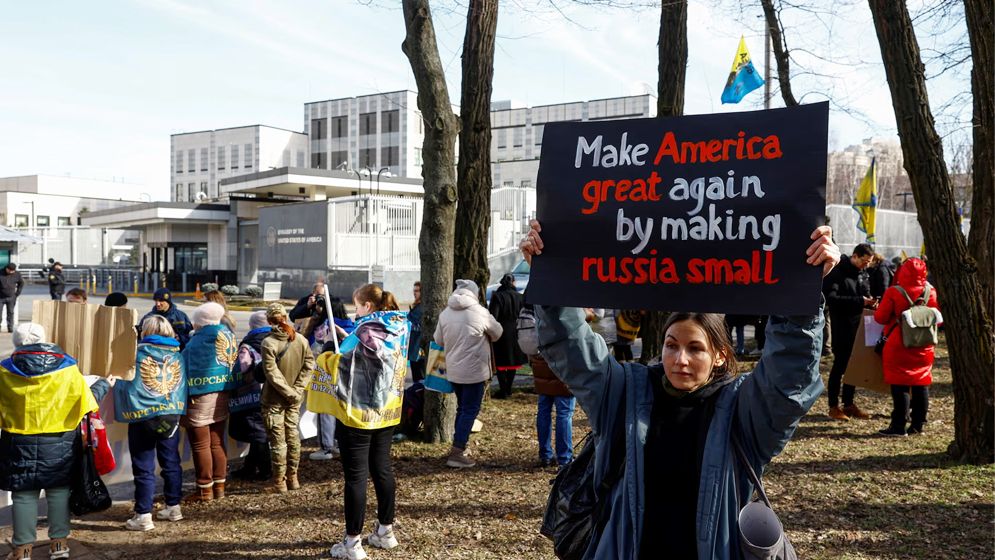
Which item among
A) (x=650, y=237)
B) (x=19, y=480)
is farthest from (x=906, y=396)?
(x=19, y=480)

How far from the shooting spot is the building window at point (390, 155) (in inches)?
2552

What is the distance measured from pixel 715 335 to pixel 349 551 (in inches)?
136

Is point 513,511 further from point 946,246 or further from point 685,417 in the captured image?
point 946,246

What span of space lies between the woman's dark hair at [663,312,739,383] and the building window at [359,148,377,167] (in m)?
65.5

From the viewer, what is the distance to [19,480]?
16.4 ft

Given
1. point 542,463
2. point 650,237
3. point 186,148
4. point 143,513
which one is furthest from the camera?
point 186,148

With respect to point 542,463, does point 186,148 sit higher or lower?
higher

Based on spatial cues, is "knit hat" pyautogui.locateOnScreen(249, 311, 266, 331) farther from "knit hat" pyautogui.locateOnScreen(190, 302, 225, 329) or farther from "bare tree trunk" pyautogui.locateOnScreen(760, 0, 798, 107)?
"bare tree trunk" pyautogui.locateOnScreen(760, 0, 798, 107)

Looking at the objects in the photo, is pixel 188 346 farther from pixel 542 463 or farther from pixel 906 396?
pixel 906 396

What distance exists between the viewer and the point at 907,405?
318 inches

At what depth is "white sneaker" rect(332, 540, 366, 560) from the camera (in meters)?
5.11

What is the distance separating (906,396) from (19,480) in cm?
789

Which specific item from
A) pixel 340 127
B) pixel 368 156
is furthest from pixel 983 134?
pixel 340 127

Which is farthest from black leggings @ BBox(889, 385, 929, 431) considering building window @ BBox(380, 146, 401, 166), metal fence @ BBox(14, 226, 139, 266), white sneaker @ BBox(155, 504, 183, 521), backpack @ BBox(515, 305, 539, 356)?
metal fence @ BBox(14, 226, 139, 266)
